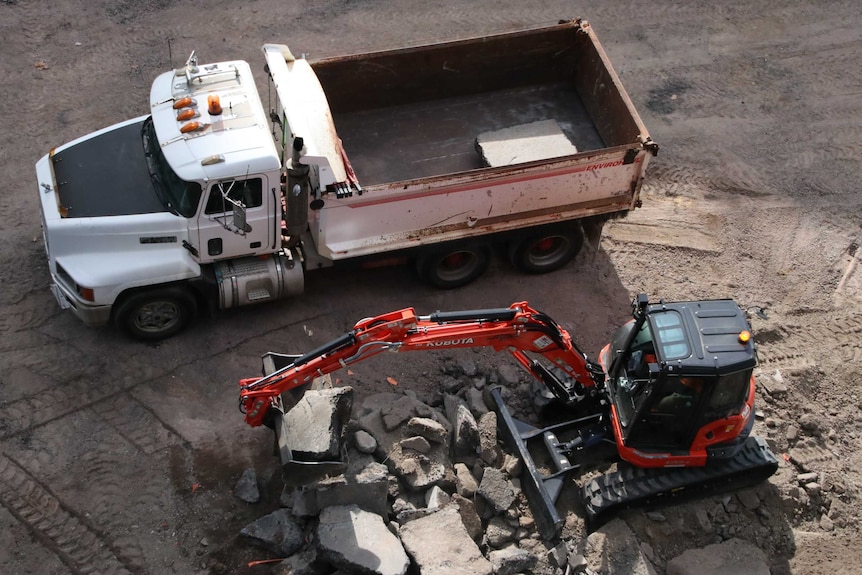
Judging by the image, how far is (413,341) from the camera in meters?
7.45

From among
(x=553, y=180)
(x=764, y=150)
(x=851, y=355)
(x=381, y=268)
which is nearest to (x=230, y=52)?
(x=381, y=268)

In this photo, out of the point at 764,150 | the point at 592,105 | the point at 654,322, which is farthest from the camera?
the point at 764,150

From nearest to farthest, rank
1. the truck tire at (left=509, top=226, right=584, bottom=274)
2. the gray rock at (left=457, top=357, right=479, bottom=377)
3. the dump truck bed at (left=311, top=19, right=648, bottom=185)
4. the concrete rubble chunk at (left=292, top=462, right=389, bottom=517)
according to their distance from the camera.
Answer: the concrete rubble chunk at (left=292, top=462, right=389, bottom=517), the gray rock at (left=457, top=357, right=479, bottom=377), the truck tire at (left=509, top=226, right=584, bottom=274), the dump truck bed at (left=311, top=19, right=648, bottom=185)

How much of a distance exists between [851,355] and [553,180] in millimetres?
4111

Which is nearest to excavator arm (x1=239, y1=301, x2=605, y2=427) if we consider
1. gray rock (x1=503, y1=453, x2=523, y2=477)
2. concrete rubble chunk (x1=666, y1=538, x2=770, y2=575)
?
gray rock (x1=503, y1=453, x2=523, y2=477)

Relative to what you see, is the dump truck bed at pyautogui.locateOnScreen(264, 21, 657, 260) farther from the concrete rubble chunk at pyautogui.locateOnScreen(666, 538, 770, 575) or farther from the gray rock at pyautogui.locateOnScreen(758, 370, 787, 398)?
the concrete rubble chunk at pyautogui.locateOnScreen(666, 538, 770, 575)

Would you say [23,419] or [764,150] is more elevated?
[764,150]

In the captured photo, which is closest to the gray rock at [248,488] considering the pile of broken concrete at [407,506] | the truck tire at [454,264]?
the pile of broken concrete at [407,506]

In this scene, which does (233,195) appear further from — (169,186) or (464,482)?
(464,482)

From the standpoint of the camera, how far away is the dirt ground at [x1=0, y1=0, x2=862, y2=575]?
7961 millimetres

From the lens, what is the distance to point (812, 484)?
→ 27.3ft

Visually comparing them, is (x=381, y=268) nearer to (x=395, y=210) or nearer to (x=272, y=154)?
(x=395, y=210)

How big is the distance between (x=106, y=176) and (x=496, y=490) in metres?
5.34

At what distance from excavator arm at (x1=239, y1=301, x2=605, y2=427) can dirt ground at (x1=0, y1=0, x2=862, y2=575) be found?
4.02 ft
